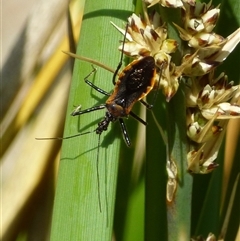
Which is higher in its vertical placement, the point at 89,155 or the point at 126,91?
the point at 126,91

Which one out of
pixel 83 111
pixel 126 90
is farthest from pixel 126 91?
pixel 83 111

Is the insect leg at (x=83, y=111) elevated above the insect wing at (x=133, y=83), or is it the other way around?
the insect wing at (x=133, y=83)

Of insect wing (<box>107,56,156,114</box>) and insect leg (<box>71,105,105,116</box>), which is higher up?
insect wing (<box>107,56,156,114</box>)

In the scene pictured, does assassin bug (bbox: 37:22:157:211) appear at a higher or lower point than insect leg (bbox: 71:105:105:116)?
higher

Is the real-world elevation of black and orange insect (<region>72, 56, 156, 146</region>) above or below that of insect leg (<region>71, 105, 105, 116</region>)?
above

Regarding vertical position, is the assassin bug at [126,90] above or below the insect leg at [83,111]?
above

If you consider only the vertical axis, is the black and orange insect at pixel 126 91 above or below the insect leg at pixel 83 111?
above

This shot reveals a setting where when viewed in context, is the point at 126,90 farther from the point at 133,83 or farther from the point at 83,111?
the point at 83,111

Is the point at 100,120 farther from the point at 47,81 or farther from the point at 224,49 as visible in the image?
the point at 47,81
